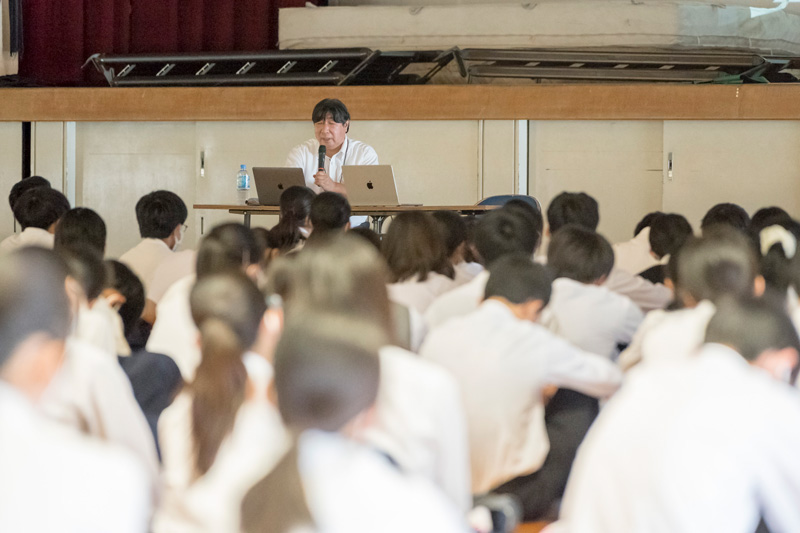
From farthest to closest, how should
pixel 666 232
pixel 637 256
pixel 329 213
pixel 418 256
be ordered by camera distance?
pixel 637 256 < pixel 666 232 < pixel 329 213 < pixel 418 256

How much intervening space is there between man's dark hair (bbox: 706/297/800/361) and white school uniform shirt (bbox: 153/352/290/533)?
0.68 m

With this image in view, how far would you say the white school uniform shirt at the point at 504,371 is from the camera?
80.2 inches

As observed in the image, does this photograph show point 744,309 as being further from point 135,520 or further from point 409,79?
point 409,79

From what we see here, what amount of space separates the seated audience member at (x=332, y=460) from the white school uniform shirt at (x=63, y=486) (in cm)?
14

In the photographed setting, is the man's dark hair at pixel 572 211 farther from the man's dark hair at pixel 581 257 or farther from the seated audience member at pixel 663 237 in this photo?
the man's dark hair at pixel 581 257

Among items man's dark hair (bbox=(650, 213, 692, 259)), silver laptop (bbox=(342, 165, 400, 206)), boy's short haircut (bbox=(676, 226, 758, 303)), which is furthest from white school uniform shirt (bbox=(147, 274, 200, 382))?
silver laptop (bbox=(342, 165, 400, 206))

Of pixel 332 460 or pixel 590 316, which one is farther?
pixel 590 316

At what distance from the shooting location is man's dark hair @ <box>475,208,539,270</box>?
2.97m

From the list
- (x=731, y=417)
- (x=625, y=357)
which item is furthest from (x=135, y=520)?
(x=625, y=357)

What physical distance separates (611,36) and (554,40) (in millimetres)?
353

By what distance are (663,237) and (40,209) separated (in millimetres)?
2293

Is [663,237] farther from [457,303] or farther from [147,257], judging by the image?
[147,257]

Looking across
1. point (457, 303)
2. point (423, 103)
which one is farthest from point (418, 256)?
point (423, 103)

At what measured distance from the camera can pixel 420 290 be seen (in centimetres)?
277
